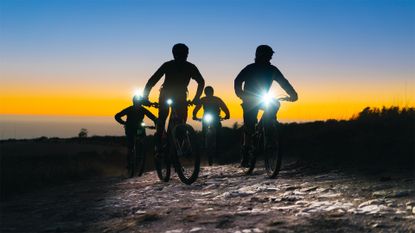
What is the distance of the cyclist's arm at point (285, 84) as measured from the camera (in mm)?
9078

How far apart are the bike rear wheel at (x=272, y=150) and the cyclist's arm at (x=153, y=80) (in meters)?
2.26

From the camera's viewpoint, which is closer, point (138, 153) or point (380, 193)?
point (380, 193)

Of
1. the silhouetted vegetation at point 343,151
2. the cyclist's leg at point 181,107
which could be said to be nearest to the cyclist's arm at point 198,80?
the cyclist's leg at point 181,107

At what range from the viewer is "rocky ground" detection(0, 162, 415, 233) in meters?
5.05

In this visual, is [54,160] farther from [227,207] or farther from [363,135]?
[227,207]

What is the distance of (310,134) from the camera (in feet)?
51.5

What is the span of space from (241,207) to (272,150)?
306 cm

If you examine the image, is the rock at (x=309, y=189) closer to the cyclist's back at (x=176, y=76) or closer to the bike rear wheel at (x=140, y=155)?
the cyclist's back at (x=176, y=76)

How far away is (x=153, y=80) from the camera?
8961 millimetres

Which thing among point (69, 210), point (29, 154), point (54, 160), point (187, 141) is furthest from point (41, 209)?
point (29, 154)

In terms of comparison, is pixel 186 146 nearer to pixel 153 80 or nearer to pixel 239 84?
pixel 153 80

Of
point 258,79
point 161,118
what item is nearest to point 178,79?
point 161,118

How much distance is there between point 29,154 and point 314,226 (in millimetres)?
20383

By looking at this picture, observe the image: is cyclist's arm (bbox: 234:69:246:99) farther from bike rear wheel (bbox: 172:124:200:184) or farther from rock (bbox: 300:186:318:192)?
rock (bbox: 300:186:318:192)
